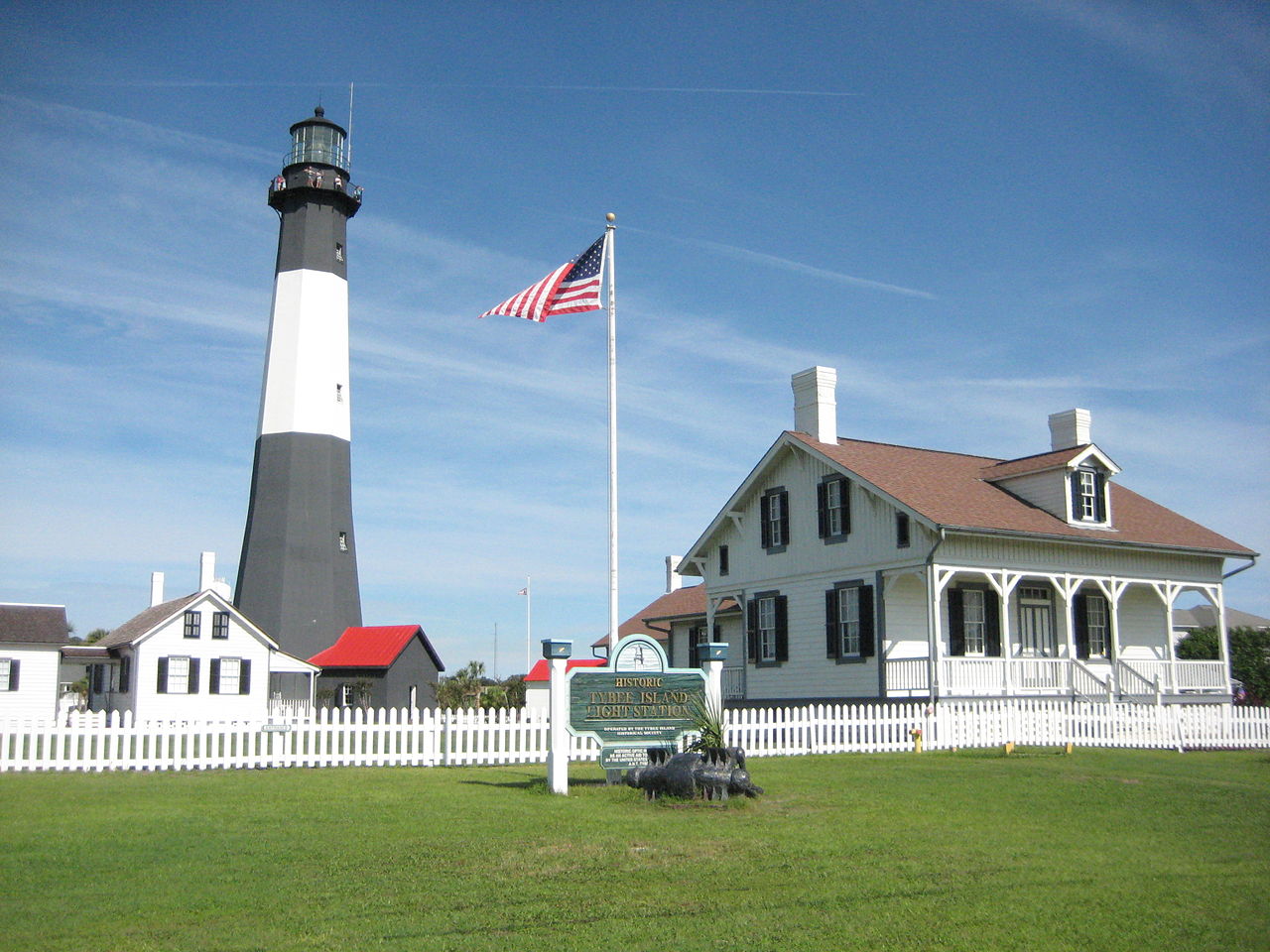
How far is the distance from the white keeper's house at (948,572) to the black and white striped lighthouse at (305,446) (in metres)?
14.8

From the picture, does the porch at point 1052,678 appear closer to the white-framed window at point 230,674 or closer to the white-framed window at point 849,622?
the white-framed window at point 849,622

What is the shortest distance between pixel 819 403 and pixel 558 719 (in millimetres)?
16927

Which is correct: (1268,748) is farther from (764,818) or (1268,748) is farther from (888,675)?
(764,818)

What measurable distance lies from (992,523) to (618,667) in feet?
46.0

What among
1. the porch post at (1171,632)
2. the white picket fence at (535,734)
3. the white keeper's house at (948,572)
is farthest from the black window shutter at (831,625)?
the porch post at (1171,632)

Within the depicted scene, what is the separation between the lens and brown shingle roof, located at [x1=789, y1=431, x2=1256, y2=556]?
2622 cm

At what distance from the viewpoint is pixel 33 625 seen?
37.1 m

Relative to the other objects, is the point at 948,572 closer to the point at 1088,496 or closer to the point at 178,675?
the point at 1088,496

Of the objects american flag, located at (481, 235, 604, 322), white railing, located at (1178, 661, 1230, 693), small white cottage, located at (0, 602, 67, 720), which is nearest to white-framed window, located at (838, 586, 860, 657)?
white railing, located at (1178, 661, 1230, 693)

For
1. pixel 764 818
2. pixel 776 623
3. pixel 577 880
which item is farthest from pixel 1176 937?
pixel 776 623

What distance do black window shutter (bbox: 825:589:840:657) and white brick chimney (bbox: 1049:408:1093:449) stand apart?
26.7 ft

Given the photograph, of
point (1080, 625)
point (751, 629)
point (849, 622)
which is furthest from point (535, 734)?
point (1080, 625)

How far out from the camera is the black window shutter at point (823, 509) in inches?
1113

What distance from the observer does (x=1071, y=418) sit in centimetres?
3100
